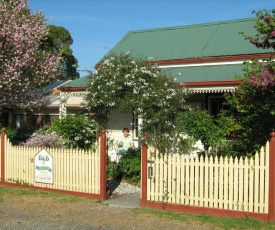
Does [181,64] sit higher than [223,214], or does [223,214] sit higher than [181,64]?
[181,64]

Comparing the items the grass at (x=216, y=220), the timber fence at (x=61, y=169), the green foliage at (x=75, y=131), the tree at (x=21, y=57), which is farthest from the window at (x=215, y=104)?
the tree at (x=21, y=57)

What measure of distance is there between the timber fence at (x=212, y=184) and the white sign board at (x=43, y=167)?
2.58m

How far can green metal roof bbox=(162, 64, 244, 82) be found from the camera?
13.0m

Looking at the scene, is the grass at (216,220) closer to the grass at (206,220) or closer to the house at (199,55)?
the grass at (206,220)

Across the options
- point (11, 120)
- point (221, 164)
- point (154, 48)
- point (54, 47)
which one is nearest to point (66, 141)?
point (221, 164)

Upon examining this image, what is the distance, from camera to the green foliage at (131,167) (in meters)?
10.6

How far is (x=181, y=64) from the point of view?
51.4 feet

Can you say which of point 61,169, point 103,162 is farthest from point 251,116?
point 61,169

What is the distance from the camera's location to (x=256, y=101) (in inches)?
371

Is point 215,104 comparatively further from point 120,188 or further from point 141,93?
point 120,188

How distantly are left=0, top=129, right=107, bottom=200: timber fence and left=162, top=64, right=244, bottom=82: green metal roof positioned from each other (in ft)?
15.1

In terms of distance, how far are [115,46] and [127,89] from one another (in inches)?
289

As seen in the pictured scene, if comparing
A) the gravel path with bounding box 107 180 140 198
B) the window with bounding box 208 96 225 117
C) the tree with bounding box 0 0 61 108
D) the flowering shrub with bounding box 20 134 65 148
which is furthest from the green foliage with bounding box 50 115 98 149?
the tree with bounding box 0 0 61 108

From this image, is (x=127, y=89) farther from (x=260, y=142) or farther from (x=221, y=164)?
(x=221, y=164)
